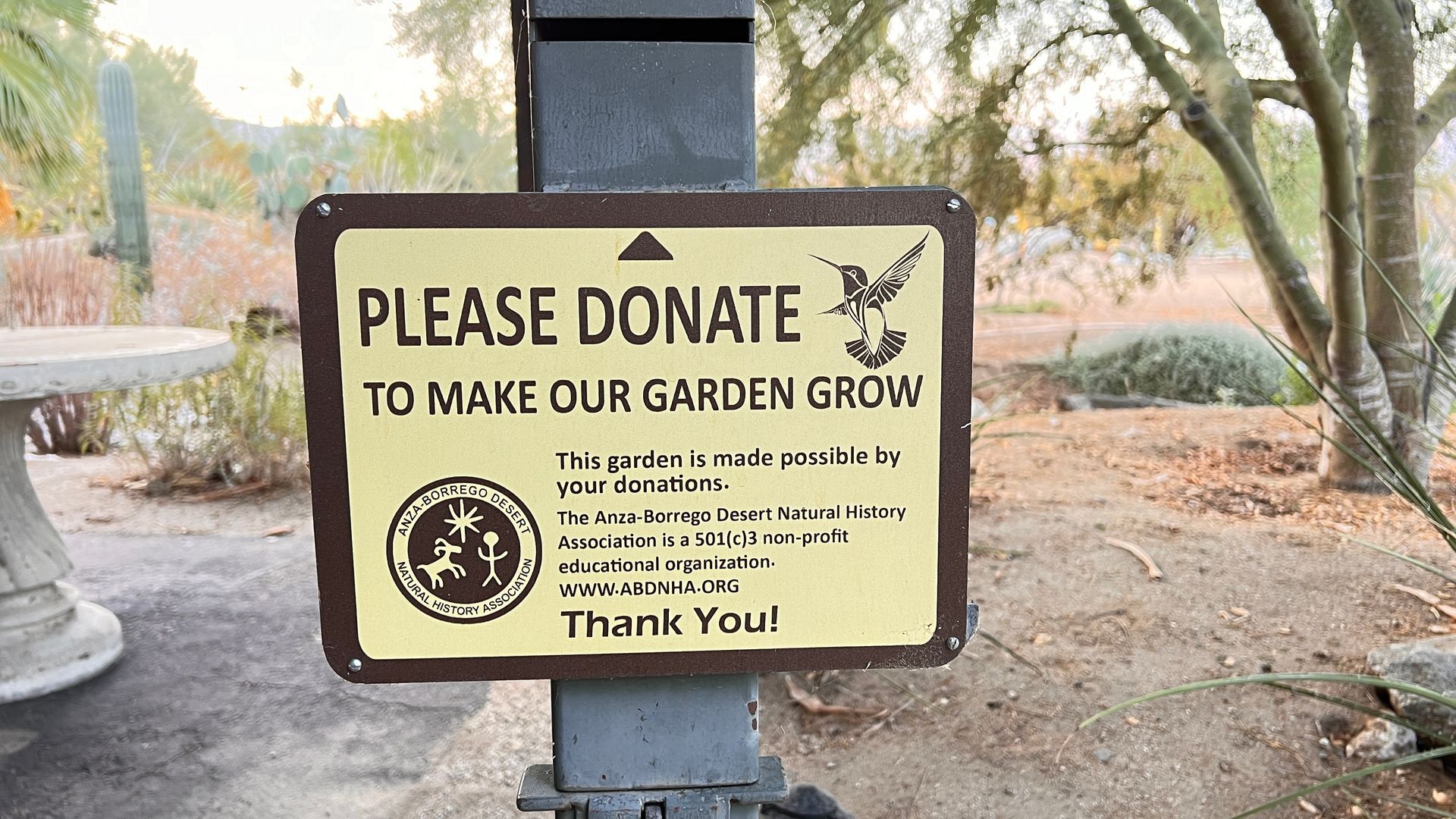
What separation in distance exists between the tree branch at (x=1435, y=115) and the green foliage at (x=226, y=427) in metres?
5.31

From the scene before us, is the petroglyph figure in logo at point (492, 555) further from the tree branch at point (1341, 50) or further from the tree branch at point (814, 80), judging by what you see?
the tree branch at point (1341, 50)

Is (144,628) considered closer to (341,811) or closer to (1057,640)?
(341,811)

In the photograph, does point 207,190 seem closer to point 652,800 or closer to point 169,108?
point 169,108

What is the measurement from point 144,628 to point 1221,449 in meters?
5.11

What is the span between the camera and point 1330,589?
326cm

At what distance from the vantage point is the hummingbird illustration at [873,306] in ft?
2.56

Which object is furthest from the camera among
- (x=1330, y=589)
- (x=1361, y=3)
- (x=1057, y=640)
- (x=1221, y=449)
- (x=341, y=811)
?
(x=1221, y=449)

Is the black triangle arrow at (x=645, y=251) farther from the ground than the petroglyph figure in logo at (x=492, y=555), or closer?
farther from the ground

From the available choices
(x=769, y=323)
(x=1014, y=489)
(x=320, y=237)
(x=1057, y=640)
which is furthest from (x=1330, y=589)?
(x=320, y=237)

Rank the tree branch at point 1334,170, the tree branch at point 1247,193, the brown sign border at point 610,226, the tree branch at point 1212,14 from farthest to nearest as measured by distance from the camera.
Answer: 1. the tree branch at point 1212,14
2. the tree branch at point 1247,193
3. the tree branch at point 1334,170
4. the brown sign border at point 610,226

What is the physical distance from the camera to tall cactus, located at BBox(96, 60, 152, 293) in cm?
896

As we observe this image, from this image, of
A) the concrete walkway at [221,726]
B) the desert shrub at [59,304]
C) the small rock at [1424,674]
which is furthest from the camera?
the desert shrub at [59,304]

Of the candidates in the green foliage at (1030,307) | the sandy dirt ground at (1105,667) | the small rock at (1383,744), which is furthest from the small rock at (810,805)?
the green foliage at (1030,307)

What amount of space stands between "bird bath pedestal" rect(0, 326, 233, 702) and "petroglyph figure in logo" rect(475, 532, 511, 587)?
2.39 m
